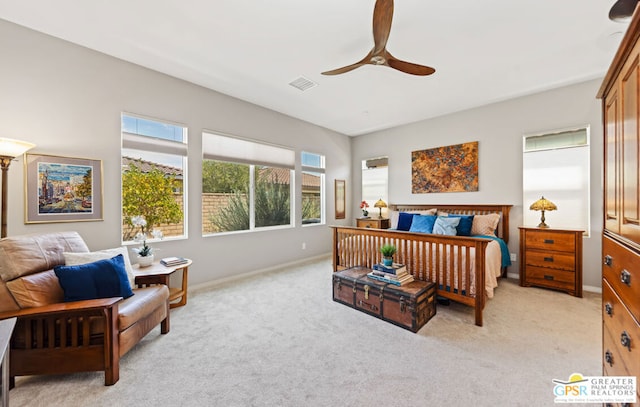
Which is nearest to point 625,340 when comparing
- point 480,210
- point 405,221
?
point 405,221

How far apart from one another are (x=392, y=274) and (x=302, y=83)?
270 cm

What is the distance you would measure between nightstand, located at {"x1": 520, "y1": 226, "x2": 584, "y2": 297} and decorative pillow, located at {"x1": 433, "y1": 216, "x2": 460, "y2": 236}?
0.89 metres

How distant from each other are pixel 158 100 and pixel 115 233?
169 cm

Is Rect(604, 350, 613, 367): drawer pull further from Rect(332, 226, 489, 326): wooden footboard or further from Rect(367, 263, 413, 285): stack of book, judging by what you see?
Rect(367, 263, 413, 285): stack of book

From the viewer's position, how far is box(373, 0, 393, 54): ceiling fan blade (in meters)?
1.76

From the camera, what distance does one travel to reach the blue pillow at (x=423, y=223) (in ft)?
12.8

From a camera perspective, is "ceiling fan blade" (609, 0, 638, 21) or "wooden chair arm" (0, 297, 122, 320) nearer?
"wooden chair arm" (0, 297, 122, 320)

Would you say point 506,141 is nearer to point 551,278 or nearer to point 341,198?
point 551,278

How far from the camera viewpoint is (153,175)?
2.99 meters

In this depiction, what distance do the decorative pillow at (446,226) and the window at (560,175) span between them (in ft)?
3.80

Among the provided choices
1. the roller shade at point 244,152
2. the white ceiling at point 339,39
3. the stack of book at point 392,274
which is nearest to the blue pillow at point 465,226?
the stack of book at point 392,274

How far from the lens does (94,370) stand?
166 centimetres

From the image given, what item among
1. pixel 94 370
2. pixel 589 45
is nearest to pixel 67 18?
pixel 94 370

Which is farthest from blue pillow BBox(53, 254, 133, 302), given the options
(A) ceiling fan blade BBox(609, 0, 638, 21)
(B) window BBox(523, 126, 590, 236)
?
(B) window BBox(523, 126, 590, 236)
